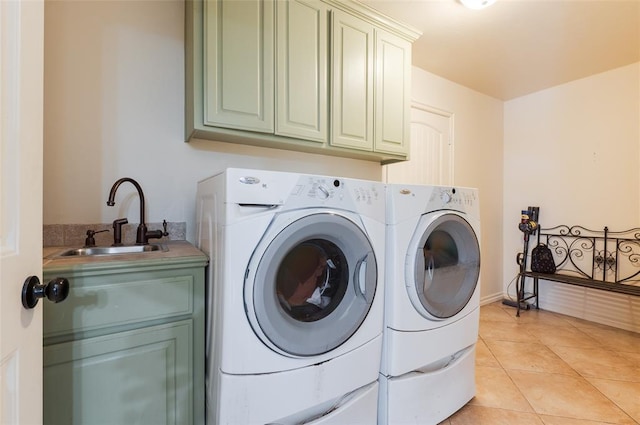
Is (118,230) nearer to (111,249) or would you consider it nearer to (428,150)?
(111,249)

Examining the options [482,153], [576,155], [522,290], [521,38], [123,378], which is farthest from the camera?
[482,153]

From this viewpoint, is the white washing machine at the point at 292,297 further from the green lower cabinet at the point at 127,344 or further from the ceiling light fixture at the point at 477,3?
the ceiling light fixture at the point at 477,3

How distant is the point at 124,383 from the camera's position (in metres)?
1.00

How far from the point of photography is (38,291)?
2.08ft

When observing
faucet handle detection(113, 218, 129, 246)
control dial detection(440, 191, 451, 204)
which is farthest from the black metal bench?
faucet handle detection(113, 218, 129, 246)

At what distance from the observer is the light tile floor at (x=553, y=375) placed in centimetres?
153

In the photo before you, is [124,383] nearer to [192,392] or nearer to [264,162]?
[192,392]

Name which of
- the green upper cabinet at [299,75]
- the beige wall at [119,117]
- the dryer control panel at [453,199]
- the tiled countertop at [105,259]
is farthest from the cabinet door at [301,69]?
the tiled countertop at [105,259]

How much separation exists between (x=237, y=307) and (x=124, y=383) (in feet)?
1.53

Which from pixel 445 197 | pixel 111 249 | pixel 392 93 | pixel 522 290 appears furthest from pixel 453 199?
pixel 522 290

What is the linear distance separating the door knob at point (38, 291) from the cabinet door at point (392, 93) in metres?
1.71

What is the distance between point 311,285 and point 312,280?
0.07 ft

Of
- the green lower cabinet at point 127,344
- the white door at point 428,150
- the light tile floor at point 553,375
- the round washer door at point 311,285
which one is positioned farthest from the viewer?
the white door at point 428,150

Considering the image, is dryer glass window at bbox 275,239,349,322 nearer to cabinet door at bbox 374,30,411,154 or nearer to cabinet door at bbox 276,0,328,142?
cabinet door at bbox 276,0,328,142
